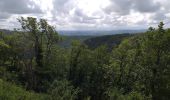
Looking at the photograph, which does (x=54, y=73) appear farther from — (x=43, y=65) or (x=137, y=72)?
(x=137, y=72)

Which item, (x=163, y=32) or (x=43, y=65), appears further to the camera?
(x=43, y=65)

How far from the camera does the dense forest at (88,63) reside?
45875mm

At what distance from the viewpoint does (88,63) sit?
237 feet

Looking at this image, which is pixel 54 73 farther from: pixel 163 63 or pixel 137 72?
pixel 163 63

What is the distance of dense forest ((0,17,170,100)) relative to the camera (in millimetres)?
45875

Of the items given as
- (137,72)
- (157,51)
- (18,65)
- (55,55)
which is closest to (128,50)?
(137,72)

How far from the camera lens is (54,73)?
68.0 meters

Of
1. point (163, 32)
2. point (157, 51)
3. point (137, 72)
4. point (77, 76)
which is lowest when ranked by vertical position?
point (77, 76)

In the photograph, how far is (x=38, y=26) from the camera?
211ft

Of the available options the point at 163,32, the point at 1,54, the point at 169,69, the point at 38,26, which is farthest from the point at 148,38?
the point at 1,54

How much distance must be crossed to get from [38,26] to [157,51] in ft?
92.8

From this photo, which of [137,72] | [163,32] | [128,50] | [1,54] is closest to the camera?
[163,32]

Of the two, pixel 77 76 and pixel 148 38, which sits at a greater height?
pixel 148 38

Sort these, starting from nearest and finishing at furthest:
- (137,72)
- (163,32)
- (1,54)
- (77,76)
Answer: (163,32), (137,72), (1,54), (77,76)
